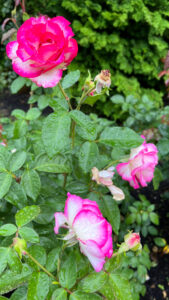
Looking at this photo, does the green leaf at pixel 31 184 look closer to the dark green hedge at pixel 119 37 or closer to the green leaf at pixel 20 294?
the green leaf at pixel 20 294

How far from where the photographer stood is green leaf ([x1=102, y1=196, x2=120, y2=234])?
0.87 metres

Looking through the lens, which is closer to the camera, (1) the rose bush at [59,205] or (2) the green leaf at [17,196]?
(1) the rose bush at [59,205]

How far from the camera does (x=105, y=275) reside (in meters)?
0.63

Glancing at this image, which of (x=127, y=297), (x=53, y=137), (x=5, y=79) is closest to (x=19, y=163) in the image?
(x=53, y=137)

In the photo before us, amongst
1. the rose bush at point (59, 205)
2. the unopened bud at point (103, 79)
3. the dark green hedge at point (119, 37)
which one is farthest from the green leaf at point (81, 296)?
the dark green hedge at point (119, 37)

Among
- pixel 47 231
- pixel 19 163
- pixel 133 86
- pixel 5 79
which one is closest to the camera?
pixel 19 163

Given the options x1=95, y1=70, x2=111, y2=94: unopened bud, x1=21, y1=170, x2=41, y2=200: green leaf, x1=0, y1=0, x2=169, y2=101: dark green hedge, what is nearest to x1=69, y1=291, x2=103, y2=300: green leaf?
x1=21, y1=170, x2=41, y2=200: green leaf

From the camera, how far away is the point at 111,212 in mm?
881

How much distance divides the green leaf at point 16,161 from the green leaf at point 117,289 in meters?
0.36

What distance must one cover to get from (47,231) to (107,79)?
1.63 feet

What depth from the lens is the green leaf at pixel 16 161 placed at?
0.74 meters

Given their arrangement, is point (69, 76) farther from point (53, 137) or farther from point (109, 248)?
point (109, 248)

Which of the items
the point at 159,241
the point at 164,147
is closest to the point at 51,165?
the point at 164,147

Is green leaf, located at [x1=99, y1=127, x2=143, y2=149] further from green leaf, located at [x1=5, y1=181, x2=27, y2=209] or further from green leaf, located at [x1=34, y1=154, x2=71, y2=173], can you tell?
green leaf, located at [x1=5, y1=181, x2=27, y2=209]
